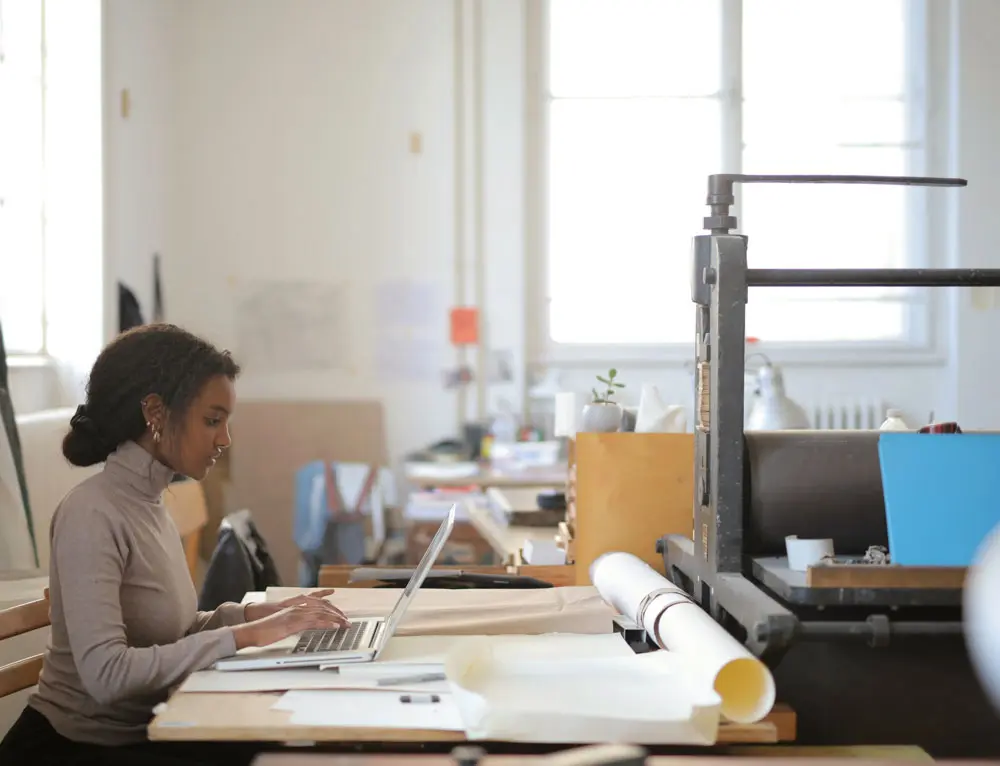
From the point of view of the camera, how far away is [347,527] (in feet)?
17.4

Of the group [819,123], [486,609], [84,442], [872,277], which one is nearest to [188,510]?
[84,442]

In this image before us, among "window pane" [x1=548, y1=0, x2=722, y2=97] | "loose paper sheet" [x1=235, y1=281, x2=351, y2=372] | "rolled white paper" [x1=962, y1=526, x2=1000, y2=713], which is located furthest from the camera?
"window pane" [x1=548, y1=0, x2=722, y2=97]

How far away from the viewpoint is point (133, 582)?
183cm

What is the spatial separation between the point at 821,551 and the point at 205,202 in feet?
15.1

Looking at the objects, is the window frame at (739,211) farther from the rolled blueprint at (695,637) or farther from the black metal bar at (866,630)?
the black metal bar at (866,630)

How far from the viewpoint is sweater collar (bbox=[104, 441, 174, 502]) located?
187 cm

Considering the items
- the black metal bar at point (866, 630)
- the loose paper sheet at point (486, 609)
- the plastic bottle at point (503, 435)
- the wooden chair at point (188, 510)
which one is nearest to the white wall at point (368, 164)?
the plastic bottle at point (503, 435)


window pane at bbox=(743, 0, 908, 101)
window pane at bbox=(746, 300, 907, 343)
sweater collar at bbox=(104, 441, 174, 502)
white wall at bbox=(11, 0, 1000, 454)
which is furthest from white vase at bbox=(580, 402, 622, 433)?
window pane at bbox=(743, 0, 908, 101)

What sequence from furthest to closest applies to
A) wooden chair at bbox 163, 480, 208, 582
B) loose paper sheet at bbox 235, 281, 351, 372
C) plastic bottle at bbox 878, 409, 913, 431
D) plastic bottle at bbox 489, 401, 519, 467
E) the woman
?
1. loose paper sheet at bbox 235, 281, 351, 372
2. plastic bottle at bbox 489, 401, 519, 467
3. wooden chair at bbox 163, 480, 208, 582
4. plastic bottle at bbox 878, 409, 913, 431
5. the woman

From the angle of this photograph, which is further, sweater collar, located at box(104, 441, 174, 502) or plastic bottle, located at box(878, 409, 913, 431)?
plastic bottle, located at box(878, 409, 913, 431)

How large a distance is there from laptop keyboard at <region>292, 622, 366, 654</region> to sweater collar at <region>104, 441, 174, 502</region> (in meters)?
0.36

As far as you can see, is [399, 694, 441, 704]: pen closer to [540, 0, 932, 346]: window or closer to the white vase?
the white vase

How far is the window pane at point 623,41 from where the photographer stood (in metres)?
5.73

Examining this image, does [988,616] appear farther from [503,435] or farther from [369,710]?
[503,435]
